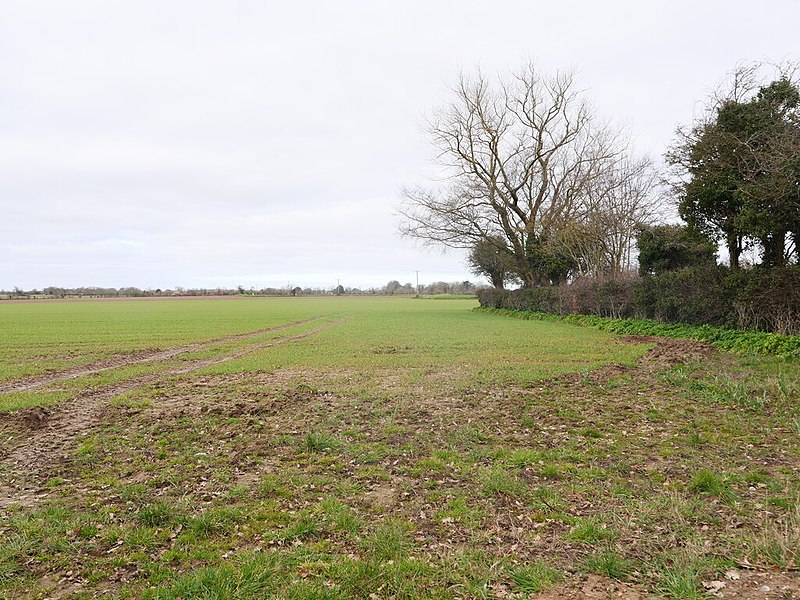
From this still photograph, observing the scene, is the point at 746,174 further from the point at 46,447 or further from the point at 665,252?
the point at 46,447

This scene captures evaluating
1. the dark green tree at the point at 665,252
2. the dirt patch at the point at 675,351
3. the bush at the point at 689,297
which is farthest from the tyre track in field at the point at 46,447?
the dark green tree at the point at 665,252

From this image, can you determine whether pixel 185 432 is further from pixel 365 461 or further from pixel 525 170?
pixel 525 170

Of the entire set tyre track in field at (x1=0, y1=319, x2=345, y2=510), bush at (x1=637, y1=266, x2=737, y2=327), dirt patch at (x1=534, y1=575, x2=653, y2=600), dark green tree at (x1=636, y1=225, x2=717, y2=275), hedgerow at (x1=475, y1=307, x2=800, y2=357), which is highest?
dark green tree at (x1=636, y1=225, x2=717, y2=275)

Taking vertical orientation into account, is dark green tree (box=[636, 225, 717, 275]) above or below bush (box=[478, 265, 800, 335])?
above

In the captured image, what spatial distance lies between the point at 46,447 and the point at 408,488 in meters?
5.24

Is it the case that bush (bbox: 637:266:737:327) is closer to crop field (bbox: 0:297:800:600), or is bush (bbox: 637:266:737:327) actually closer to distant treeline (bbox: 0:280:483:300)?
crop field (bbox: 0:297:800:600)

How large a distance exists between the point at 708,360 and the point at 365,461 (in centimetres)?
1123

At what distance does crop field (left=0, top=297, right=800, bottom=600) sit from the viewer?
11.2ft

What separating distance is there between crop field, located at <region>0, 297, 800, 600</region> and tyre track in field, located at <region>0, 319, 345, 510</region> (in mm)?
41

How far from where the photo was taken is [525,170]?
1449 inches

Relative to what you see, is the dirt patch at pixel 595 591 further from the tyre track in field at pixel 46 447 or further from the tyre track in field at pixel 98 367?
the tyre track in field at pixel 98 367

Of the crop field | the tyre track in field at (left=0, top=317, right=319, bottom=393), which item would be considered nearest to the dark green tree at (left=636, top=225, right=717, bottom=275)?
the crop field

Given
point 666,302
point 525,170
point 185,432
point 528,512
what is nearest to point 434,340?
point 666,302

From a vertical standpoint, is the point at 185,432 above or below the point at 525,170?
below
